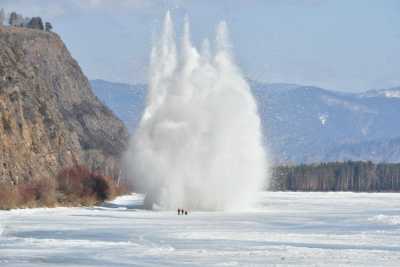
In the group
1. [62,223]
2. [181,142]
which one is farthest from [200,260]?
[181,142]

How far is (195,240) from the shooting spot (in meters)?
46.9

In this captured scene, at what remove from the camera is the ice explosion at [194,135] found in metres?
78.8

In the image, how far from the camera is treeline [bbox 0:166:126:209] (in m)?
78.2

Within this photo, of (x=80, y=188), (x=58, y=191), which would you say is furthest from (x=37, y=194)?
(x=80, y=188)

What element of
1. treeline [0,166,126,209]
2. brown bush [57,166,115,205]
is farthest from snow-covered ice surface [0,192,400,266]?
brown bush [57,166,115,205]

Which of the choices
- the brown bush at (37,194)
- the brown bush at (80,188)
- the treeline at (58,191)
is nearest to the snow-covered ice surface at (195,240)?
the treeline at (58,191)

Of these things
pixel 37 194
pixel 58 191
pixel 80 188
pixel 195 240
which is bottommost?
pixel 195 240

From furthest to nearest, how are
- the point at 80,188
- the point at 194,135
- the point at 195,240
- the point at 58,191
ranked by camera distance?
the point at 80,188
the point at 58,191
the point at 194,135
the point at 195,240

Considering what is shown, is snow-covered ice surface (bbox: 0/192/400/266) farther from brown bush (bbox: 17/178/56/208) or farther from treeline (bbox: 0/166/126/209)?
brown bush (bbox: 17/178/56/208)

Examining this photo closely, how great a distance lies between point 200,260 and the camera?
37.8 meters

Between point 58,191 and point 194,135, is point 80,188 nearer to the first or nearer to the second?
point 58,191

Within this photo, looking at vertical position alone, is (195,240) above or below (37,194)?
below

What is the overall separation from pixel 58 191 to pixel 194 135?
19280mm

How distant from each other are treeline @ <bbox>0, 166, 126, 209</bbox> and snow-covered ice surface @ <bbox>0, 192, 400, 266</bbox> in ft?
27.7
